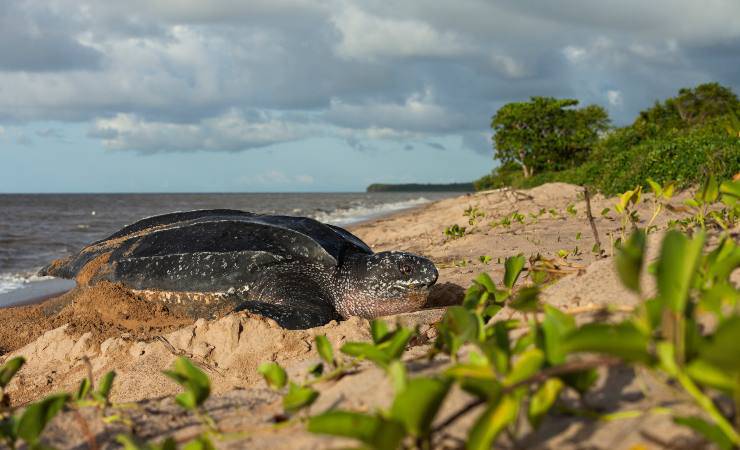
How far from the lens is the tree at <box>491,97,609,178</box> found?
28.7 meters

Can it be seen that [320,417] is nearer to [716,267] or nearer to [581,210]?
[716,267]

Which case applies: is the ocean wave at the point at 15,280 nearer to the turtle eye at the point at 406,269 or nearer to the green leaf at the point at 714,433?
the turtle eye at the point at 406,269

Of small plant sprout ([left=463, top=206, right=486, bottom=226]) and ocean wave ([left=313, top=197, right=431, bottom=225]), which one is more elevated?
small plant sprout ([left=463, top=206, right=486, bottom=226])

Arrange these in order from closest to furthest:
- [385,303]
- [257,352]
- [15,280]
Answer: [257,352], [385,303], [15,280]

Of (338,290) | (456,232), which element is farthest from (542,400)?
(456,232)

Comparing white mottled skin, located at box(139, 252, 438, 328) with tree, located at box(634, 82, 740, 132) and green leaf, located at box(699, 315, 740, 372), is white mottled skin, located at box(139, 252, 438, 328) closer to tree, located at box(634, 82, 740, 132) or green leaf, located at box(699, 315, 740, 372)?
green leaf, located at box(699, 315, 740, 372)

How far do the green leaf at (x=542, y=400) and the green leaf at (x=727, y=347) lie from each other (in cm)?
27

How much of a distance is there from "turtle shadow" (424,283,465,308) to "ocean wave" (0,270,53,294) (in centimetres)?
471

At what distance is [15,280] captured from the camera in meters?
6.79

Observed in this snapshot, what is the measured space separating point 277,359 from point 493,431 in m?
1.89

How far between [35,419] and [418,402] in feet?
2.21

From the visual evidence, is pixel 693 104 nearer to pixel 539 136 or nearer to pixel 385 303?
pixel 539 136

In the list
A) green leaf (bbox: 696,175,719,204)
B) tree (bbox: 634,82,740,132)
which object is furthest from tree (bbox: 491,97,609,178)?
green leaf (bbox: 696,175,719,204)

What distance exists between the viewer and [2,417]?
1239mm
